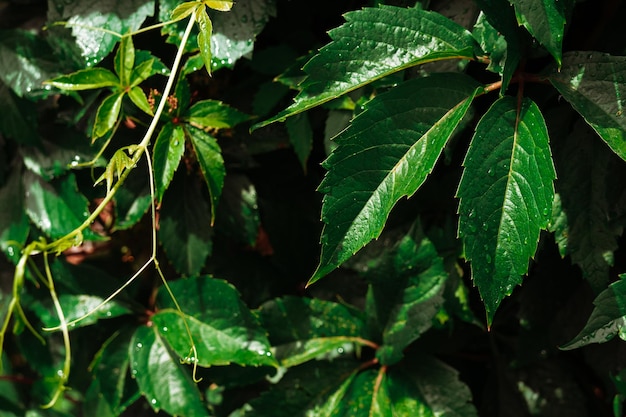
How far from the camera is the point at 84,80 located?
0.85 m

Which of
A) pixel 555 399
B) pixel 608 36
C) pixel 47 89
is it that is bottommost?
pixel 555 399

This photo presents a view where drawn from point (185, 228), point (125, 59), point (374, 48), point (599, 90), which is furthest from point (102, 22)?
point (599, 90)

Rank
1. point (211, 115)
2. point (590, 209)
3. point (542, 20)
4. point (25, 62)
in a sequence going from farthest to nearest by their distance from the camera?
point (25, 62) < point (211, 115) < point (590, 209) < point (542, 20)

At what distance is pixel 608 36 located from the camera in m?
0.85

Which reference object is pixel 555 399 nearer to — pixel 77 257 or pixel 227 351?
pixel 227 351

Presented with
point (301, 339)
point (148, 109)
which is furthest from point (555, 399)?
point (148, 109)

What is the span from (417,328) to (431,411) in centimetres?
11

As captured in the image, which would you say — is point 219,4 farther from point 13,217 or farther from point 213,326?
point 13,217

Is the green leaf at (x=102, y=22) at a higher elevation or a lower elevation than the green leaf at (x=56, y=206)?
higher

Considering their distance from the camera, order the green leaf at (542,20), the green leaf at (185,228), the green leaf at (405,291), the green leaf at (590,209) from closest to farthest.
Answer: the green leaf at (542,20) → the green leaf at (590,209) → the green leaf at (405,291) → the green leaf at (185,228)

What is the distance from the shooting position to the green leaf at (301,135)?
95 cm

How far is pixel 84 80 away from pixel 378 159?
1.35 feet

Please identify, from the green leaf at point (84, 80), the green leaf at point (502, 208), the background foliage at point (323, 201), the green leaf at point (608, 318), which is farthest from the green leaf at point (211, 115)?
the green leaf at point (608, 318)

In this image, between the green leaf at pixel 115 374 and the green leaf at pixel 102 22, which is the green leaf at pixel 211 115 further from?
the green leaf at pixel 115 374
